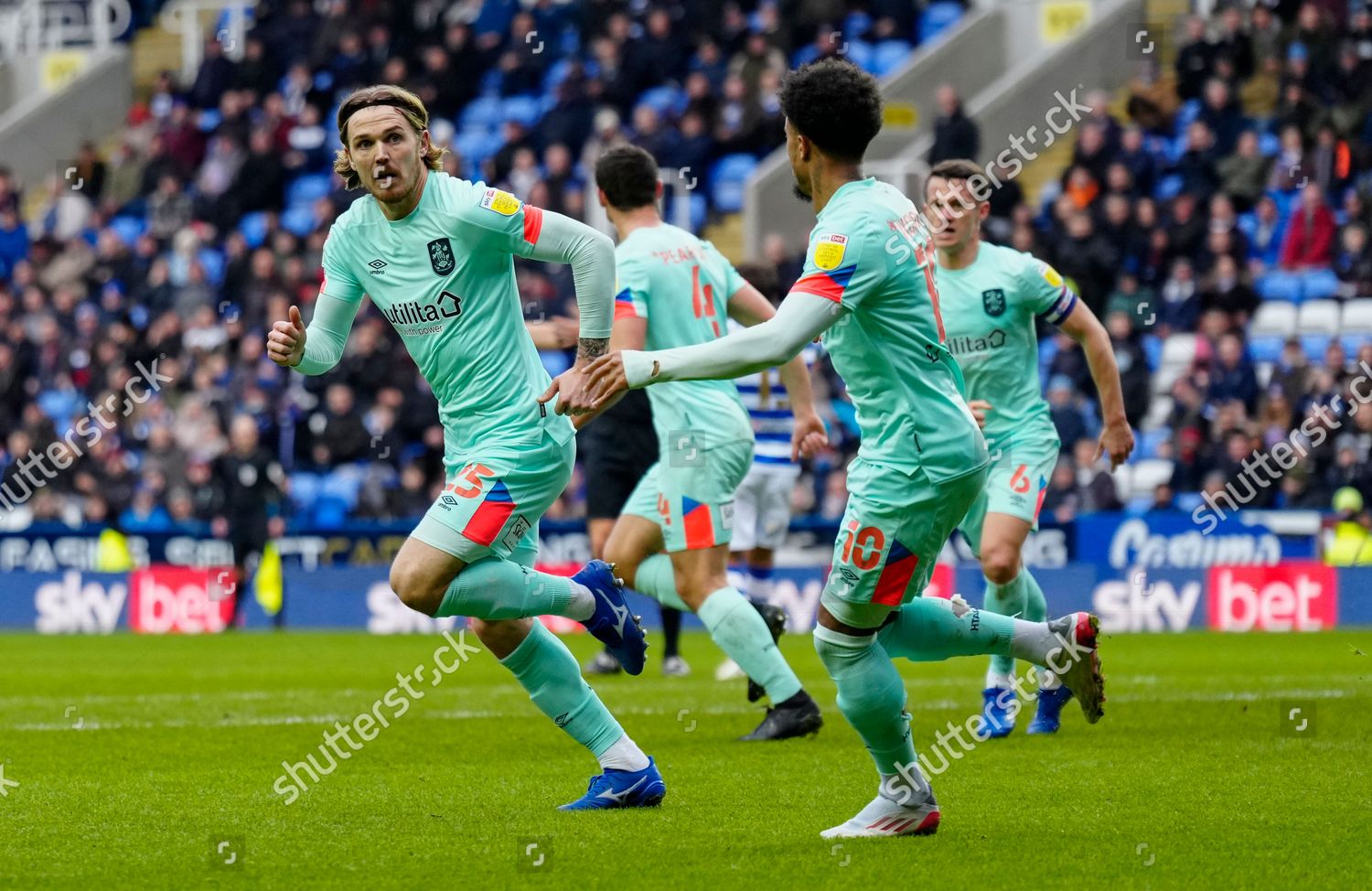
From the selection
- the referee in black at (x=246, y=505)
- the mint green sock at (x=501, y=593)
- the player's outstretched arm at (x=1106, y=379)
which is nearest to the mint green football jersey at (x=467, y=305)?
the mint green sock at (x=501, y=593)

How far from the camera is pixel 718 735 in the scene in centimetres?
898

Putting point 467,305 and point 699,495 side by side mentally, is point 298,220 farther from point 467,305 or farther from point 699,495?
point 467,305

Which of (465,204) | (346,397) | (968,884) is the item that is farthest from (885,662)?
(346,397)

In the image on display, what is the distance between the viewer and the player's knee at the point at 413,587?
6379 mm

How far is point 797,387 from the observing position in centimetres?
905

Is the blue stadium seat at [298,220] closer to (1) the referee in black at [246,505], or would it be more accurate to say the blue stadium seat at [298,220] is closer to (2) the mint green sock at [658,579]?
(1) the referee in black at [246,505]

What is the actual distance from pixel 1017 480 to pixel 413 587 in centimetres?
356

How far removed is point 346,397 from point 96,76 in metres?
12.4

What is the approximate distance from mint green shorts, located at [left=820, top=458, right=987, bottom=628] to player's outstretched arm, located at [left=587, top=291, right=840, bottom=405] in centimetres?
61

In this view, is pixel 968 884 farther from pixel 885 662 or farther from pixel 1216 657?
pixel 1216 657

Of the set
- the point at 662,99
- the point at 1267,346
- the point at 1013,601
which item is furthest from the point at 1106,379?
the point at 662,99

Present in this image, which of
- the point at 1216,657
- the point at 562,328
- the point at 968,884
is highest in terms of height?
the point at 562,328

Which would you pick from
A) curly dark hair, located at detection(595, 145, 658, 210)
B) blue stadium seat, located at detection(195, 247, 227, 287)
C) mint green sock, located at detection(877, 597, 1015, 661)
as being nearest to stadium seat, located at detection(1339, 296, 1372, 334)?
curly dark hair, located at detection(595, 145, 658, 210)

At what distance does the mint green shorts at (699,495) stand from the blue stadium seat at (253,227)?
17.4 meters
